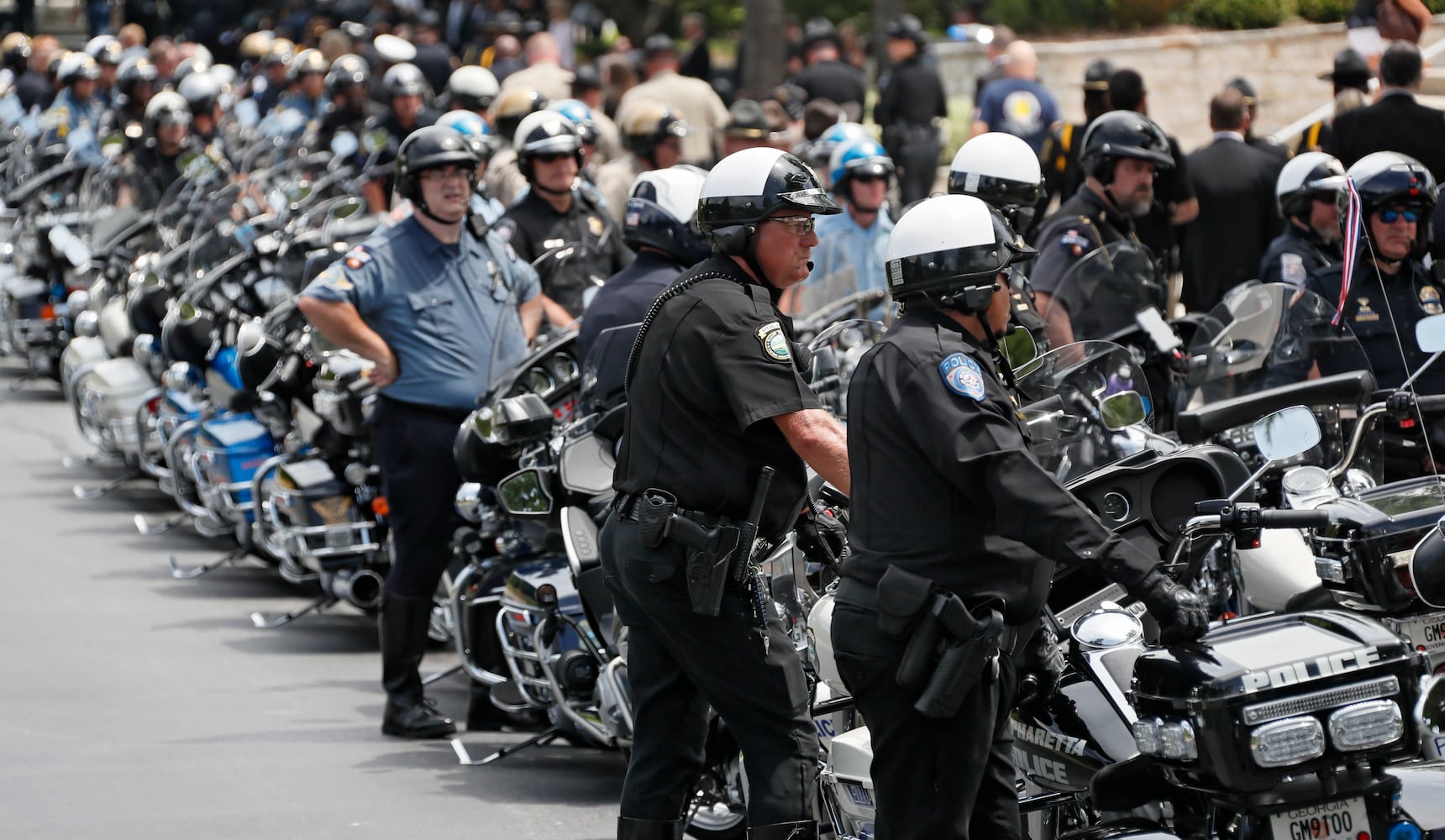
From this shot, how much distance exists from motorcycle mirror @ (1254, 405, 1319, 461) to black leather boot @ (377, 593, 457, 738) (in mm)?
3415

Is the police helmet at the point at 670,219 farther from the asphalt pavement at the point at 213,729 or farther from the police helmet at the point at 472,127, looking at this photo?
the police helmet at the point at 472,127

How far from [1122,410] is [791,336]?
3.71ft

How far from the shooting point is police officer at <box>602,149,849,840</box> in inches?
193

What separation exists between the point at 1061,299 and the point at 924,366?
283cm

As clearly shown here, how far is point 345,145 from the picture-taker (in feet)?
42.3

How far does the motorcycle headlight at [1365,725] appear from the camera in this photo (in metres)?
4.18

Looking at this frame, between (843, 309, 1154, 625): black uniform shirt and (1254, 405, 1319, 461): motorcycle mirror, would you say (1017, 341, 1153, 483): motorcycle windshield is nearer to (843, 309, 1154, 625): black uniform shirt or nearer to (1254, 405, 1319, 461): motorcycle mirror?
(1254, 405, 1319, 461): motorcycle mirror

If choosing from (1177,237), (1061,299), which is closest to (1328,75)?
(1177,237)

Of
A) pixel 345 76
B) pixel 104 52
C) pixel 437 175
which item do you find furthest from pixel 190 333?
pixel 104 52

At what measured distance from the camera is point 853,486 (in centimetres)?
454

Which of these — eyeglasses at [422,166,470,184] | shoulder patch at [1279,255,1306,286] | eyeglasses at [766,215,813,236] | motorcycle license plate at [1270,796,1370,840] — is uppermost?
eyeglasses at [766,215,813,236]

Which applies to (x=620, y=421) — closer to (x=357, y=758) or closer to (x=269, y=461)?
(x=357, y=758)

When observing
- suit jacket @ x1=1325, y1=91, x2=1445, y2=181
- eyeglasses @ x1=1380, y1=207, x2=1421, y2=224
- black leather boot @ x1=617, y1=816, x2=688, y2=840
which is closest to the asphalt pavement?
black leather boot @ x1=617, y1=816, x2=688, y2=840

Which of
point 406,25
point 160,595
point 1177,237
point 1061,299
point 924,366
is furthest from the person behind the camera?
point 406,25
